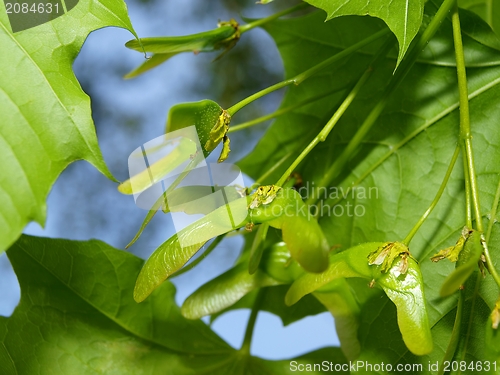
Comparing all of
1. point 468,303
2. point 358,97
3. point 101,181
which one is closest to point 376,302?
point 468,303

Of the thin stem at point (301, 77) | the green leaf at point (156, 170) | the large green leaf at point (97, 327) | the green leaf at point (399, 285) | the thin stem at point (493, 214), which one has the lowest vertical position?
the large green leaf at point (97, 327)

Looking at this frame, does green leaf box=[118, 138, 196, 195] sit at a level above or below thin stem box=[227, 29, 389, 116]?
below

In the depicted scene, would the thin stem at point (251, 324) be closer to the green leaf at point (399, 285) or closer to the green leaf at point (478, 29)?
the green leaf at point (399, 285)

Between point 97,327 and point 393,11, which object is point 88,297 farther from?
point 393,11

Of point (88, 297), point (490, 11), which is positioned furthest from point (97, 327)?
point (490, 11)

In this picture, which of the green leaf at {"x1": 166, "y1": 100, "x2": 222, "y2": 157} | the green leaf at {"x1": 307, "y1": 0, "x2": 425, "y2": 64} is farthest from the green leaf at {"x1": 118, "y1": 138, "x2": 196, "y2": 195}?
the green leaf at {"x1": 307, "y1": 0, "x2": 425, "y2": 64}

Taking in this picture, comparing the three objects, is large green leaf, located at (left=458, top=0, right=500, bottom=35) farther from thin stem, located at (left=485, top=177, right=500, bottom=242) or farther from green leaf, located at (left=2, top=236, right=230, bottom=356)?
green leaf, located at (left=2, top=236, right=230, bottom=356)

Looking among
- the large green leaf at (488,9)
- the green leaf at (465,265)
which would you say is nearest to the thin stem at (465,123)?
the green leaf at (465,265)
